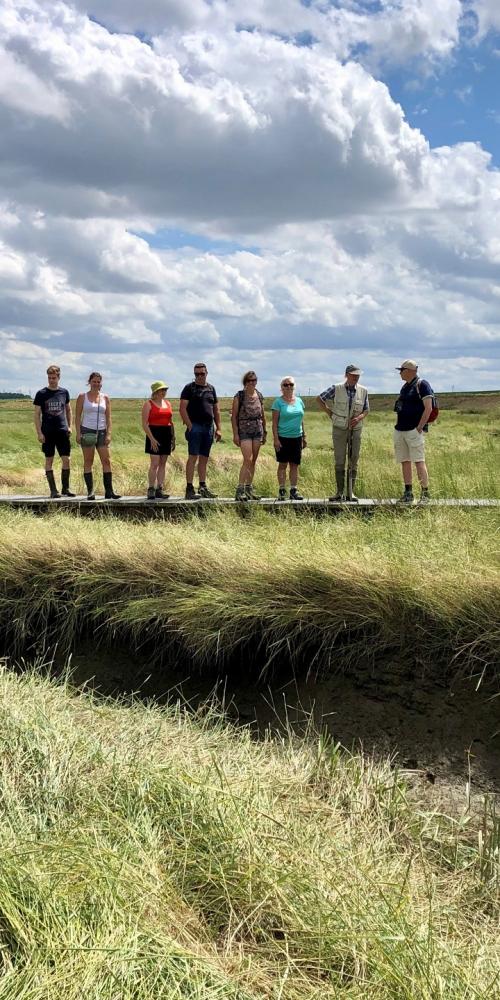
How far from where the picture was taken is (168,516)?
35.2 ft

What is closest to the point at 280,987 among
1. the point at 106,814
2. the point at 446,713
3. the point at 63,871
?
the point at 63,871

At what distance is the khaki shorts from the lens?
10.2 meters

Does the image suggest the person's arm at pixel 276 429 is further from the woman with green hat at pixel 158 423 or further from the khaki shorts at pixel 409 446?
the khaki shorts at pixel 409 446

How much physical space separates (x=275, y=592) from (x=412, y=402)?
4473 mm

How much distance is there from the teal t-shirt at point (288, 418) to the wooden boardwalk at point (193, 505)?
96 centimetres

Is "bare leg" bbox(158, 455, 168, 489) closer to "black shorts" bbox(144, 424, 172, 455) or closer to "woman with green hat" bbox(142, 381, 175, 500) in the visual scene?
"woman with green hat" bbox(142, 381, 175, 500)

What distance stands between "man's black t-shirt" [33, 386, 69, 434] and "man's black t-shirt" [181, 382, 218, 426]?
1.98 metres

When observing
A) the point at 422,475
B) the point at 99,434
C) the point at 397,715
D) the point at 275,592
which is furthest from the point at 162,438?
the point at 397,715

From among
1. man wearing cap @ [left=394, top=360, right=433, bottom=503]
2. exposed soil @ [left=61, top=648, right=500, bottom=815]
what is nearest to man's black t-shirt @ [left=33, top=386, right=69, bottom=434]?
man wearing cap @ [left=394, top=360, right=433, bottom=503]

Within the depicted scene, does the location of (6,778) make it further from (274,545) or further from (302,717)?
(274,545)

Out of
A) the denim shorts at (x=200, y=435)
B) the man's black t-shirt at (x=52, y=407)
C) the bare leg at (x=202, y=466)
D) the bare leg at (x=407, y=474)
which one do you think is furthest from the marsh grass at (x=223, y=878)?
the man's black t-shirt at (x=52, y=407)

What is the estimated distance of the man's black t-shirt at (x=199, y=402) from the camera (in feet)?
35.9

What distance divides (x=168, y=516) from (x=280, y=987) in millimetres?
8071

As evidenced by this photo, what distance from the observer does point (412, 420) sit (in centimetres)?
1019
